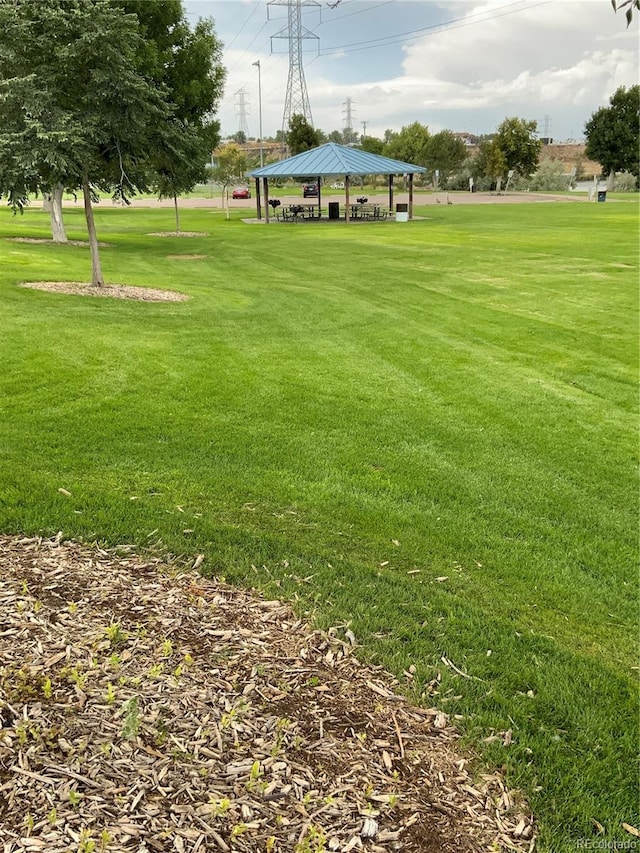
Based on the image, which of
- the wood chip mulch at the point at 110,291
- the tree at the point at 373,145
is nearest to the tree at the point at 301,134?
the tree at the point at 373,145

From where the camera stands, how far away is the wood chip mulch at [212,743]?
2137 mm

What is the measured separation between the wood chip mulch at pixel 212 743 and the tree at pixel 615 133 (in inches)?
2833

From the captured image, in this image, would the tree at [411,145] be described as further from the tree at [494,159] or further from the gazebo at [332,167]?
the gazebo at [332,167]

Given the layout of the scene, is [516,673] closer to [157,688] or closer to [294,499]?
[157,688]

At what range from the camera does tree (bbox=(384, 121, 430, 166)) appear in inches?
3000

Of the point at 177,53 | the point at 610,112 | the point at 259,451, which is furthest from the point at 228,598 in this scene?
the point at 610,112

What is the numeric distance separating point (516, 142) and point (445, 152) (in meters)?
11.7

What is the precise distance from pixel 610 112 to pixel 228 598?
251ft

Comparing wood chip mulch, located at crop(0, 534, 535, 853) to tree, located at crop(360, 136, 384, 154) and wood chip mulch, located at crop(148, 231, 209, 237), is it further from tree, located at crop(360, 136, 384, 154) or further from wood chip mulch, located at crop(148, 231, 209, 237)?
tree, located at crop(360, 136, 384, 154)

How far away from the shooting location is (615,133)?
65.4 metres

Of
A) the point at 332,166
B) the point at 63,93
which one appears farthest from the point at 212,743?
the point at 332,166

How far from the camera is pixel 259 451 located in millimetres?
5633

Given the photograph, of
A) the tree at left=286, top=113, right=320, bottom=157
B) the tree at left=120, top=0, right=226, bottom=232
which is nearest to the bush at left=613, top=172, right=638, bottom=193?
the tree at left=286, top=113, right=320, bottom=157

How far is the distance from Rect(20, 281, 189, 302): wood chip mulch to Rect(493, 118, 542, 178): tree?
59341mm
